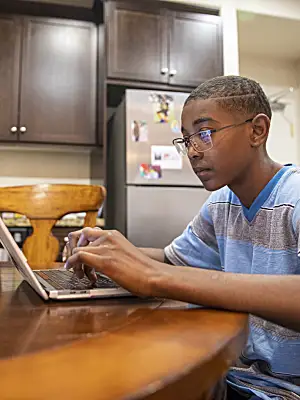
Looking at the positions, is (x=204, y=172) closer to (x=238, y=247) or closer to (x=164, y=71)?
(x=238, y=247)

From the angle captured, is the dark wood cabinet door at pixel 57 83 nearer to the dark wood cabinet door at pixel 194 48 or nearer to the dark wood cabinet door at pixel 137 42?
the dark wood cabinet door at pixel 137 42

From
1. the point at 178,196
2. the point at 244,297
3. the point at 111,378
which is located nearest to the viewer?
the point at 111,378

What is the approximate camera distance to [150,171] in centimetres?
284

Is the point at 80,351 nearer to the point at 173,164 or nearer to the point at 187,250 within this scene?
the point at 187,250

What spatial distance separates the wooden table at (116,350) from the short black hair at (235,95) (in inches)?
21.8

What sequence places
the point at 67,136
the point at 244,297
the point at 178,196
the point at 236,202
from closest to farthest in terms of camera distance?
the point at 244,297 < the point at 236,202 < the point at 178,196 < the point at 67,136

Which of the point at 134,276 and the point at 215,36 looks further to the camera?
the point at 215,36

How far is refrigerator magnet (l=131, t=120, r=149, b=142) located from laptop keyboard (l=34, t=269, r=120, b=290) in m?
2.01

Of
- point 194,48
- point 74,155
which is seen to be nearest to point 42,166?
point 74,155

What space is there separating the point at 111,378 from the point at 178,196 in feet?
8.64

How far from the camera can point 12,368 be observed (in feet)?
1.00

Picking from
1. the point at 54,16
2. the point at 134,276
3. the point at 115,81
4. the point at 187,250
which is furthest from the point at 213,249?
the point at 54,16

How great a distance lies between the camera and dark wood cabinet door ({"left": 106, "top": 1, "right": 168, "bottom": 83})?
3.02 m

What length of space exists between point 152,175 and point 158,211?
0.24 meters
